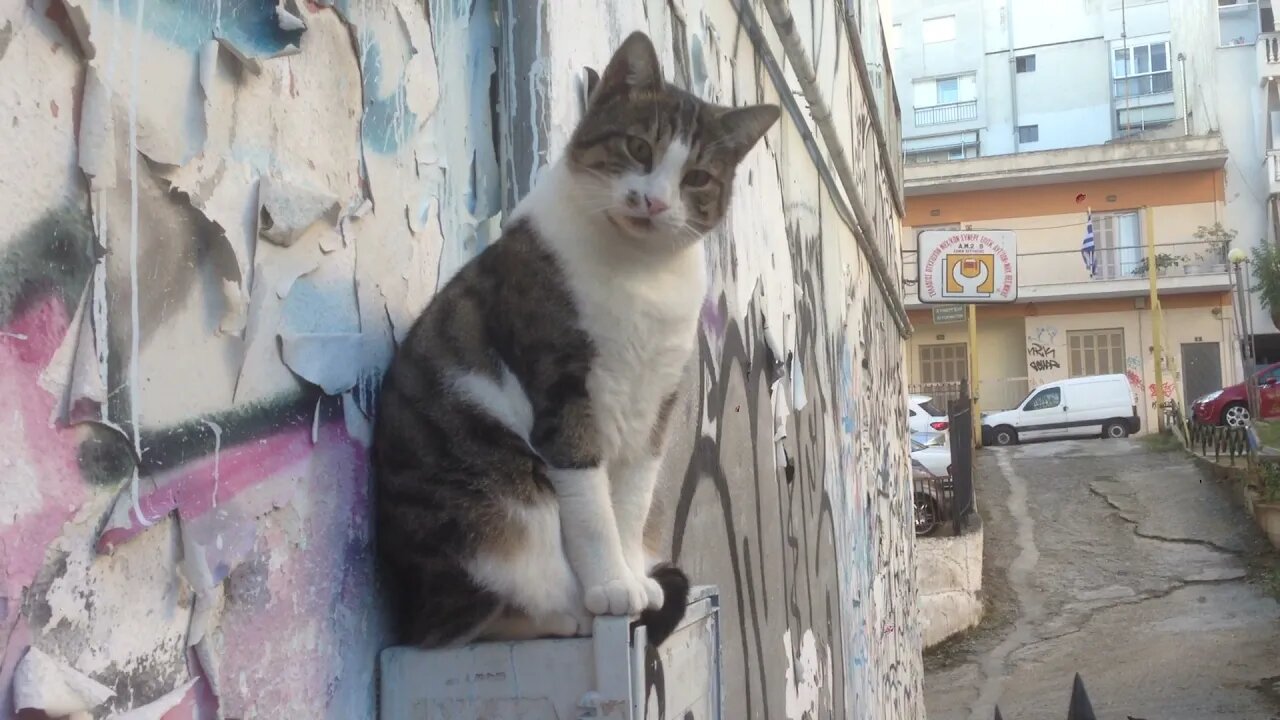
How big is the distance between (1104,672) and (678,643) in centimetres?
817

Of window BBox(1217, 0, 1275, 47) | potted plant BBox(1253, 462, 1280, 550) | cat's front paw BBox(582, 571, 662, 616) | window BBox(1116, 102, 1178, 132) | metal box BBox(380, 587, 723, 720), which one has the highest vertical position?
window BBox(1217, 0, 1275, 47)

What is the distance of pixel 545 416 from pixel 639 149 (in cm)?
48

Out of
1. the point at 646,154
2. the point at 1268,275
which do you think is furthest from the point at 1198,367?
the point at 646,154

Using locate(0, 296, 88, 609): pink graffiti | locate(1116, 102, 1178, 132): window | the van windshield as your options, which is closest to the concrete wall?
locate(0, 296, 88, 609): pink graffiti

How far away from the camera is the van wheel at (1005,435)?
20938mm

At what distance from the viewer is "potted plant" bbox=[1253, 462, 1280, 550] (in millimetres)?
11461

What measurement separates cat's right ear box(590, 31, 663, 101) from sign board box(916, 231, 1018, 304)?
10.8 metres

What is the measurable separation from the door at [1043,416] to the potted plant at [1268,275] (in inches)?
216

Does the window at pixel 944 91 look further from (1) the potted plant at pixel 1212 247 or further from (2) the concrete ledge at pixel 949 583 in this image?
(2) the concrete ledge at pixel 949 583

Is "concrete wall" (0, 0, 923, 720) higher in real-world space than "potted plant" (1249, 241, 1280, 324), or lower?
lower

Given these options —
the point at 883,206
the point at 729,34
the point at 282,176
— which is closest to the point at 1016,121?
the point at 883,206

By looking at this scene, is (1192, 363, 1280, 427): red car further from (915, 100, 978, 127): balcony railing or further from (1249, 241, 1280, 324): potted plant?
(915, 100, 978, 127): balcony railing

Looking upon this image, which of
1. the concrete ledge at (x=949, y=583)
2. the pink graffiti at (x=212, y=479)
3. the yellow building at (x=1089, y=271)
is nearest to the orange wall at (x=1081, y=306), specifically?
the yellow building at (x=1089, y=271)

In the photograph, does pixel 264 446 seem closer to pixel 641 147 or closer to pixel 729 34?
pixel 641 147
